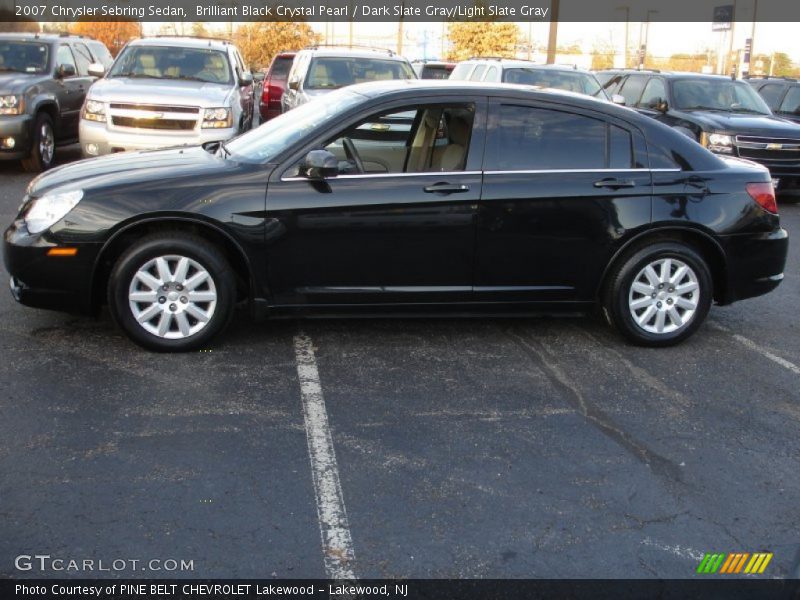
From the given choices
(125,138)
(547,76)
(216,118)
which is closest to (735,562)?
(216,118)

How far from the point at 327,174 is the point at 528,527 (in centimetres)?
268

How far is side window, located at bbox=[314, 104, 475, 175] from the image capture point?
579 centimetres

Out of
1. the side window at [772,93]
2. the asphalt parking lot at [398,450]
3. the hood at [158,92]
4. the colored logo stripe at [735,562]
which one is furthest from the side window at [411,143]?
the side window at [772,93]

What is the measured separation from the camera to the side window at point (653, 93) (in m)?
14.0

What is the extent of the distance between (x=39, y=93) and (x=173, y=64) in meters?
1.94

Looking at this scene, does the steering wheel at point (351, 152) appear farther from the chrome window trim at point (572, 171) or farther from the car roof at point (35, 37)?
the car roof at point (35, 37)

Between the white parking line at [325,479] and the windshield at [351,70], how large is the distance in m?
8.71

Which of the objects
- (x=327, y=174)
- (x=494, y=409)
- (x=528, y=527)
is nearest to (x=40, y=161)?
(x=327, y=174)

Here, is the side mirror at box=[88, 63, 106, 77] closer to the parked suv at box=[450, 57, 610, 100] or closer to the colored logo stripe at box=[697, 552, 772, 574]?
the parked suv at box=[450, 57, 610, 100]

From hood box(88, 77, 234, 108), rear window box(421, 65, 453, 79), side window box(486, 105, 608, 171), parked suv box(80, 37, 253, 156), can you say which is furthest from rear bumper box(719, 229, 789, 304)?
rear window box(421, 65, 453, 79)

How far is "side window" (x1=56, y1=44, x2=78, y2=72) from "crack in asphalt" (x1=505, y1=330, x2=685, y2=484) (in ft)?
33.6

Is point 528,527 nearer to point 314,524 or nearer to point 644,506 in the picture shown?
point 644,506

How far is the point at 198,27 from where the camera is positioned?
59969 mm
